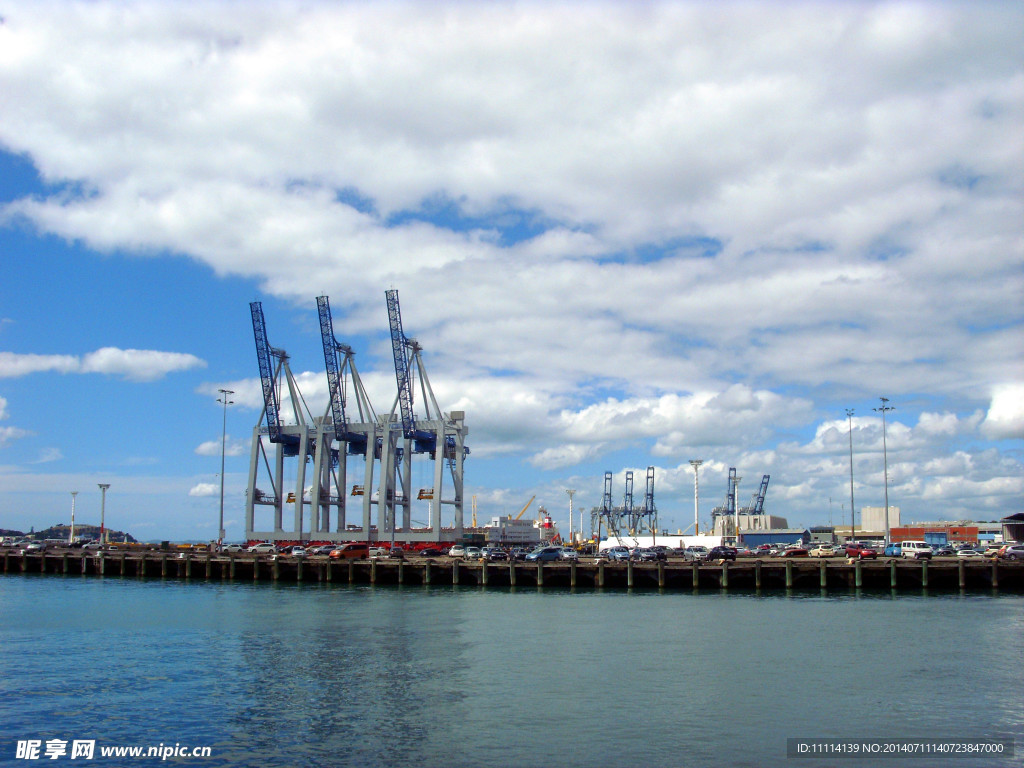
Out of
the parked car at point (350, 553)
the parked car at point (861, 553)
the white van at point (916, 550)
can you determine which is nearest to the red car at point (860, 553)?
the parked car at point (861, 553)

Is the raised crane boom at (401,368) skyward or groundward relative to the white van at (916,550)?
skyward

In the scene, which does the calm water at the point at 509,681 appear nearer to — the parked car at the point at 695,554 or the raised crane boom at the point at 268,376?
the parked car at the point at 695,554

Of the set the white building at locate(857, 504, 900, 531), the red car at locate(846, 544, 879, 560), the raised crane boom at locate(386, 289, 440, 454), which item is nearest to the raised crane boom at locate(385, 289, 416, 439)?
the raised crane boom at locate(386, 289, 440, 454)

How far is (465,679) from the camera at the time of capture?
91.3 ft

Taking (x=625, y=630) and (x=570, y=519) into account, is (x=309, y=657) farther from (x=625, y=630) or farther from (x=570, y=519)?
(x=570, y=519)

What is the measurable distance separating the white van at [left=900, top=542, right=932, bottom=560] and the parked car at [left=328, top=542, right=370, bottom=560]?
157 ft

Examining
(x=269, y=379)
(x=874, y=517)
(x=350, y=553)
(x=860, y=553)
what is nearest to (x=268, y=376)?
(x=269, y=379)

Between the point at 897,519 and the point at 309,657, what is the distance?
17624 cm

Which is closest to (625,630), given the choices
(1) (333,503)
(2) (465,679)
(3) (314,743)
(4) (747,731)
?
(2) (465,679)

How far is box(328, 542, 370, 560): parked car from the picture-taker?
73125 millimetres

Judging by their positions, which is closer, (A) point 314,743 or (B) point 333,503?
(A) point 314,743

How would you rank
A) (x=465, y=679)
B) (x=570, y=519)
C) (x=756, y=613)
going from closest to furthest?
(x=465, y=679) → (x=756, y=613) → (x=570, y=519)

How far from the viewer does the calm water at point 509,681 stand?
66.8 ft

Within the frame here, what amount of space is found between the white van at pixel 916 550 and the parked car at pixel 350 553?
47899 millimetres
